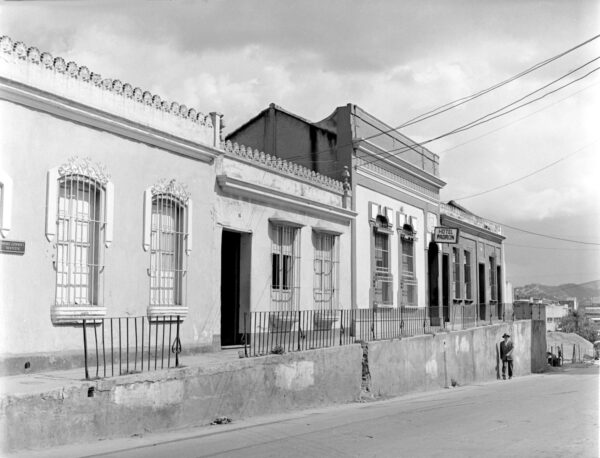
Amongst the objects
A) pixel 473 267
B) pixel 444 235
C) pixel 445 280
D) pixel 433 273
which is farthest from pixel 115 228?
pixel 473 267

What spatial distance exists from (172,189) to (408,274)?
1206 cm

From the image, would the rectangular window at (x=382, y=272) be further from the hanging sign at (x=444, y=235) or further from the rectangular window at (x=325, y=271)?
the hanging sign at (x=444, y=235)

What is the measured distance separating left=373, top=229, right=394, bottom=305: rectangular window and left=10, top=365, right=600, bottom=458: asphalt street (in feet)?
23.2

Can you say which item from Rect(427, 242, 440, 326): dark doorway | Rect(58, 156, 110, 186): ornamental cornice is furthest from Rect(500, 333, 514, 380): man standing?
Rect(58, 156, 110, 186): ornamental cornice

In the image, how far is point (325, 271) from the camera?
17938mm

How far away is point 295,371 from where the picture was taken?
42.6 feet

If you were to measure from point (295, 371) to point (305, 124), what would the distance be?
947cm

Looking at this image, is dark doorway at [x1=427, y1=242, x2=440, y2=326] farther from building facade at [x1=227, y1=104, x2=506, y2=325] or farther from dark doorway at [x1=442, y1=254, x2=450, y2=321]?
dark doorway at [x1=442, y1=254, x2=450, y2=321]

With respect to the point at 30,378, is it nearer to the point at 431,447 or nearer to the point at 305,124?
the point at 431,447

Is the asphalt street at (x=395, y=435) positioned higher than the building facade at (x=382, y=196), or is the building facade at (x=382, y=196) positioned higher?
the building facade at (x=382, y=196)

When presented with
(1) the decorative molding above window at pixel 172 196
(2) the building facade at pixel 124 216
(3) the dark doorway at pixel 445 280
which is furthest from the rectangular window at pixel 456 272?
(1) the decorative molding above window at pixel 172 196

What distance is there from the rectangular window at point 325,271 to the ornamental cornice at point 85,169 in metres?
7.48

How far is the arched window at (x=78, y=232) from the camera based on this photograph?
10.4 meters

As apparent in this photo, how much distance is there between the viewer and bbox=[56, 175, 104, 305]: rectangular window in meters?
10.5
